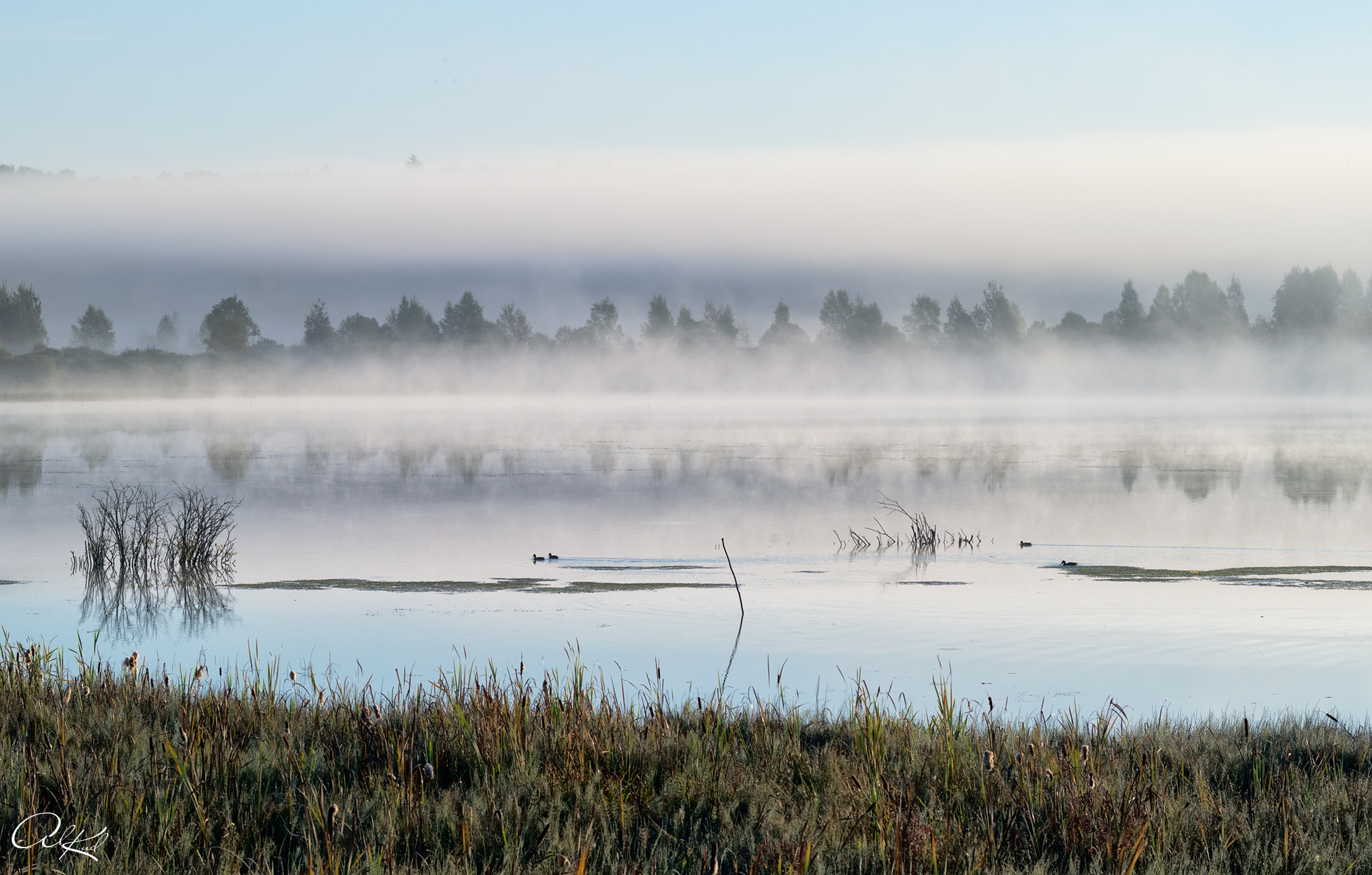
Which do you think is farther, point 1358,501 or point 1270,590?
point 1358,501

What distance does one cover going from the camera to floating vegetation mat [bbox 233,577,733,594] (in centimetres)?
1819

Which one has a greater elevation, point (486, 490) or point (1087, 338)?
point (1087, 338)

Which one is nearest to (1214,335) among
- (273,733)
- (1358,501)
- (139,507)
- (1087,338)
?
(1087,338)

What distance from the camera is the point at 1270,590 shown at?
58.3 ft

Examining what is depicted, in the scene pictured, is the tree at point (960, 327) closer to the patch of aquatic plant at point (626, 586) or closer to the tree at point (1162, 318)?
the tree at point (1162, 318)

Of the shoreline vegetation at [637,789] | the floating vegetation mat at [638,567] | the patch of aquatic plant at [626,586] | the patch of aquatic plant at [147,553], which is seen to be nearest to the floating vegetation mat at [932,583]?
the patch of aquatic plant at [626,586]

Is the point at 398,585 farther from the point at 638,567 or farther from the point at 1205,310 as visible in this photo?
the point at 1205,310

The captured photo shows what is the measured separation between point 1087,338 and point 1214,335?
55.3 ft

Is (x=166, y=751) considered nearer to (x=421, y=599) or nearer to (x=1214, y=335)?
(x=421, y=599)

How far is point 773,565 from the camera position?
21.1 metres

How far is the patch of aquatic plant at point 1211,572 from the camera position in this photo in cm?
1931

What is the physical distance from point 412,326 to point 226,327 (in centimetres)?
2595

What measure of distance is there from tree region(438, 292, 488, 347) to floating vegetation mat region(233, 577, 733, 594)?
174 m

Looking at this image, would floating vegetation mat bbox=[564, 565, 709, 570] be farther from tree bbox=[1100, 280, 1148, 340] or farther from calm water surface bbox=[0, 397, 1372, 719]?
tree bbox=[1100, 280, 1148, 340]
